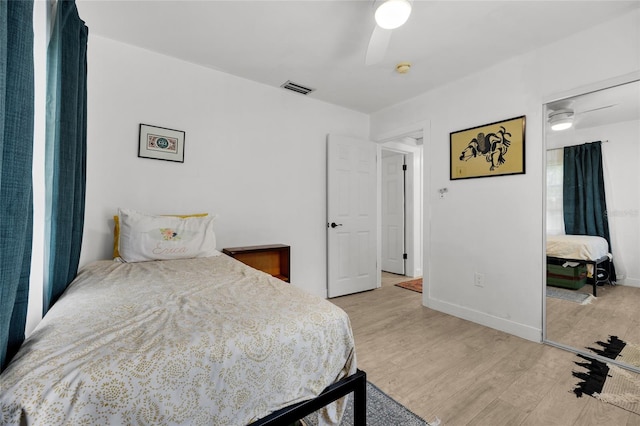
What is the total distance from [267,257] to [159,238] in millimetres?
1166

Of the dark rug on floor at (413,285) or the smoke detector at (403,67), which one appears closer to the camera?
the smoke detector at (403,67)

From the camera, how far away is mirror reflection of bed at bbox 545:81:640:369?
2049mm

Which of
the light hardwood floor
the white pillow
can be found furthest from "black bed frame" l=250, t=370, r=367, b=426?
the white pillow

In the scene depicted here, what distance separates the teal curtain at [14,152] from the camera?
0.70 metres

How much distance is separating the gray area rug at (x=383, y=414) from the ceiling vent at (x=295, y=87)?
2.95 meters

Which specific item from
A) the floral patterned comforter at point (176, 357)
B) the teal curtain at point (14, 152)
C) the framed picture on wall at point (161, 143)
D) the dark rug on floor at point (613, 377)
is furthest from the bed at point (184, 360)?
the dark rug on floor at point (613, 377)

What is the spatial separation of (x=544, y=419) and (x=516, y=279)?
1.31m

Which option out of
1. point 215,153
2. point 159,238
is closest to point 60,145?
point 159,238

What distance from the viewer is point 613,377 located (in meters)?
1.84

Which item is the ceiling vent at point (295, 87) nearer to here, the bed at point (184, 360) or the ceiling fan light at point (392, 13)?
the ceiling fan light at point (392, 13)

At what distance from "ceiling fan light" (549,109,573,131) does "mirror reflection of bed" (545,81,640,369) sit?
22 millimetres

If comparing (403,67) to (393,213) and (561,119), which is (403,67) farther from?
(393,213)

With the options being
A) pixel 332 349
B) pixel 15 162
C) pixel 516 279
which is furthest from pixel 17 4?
pixel 516 279

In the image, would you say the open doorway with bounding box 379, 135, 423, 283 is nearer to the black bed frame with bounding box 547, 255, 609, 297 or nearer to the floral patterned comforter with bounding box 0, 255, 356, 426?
the black bed frame with bounding box 547, 255, 609, 297
